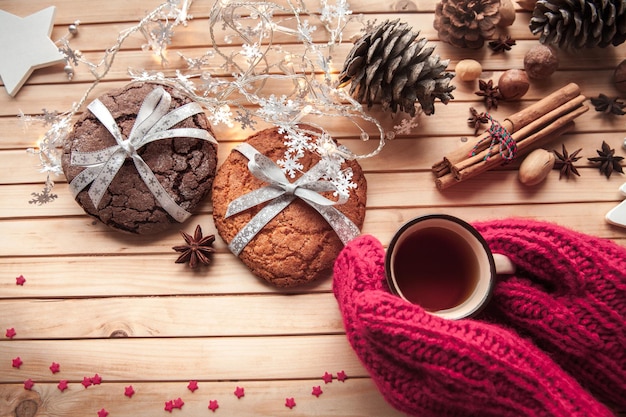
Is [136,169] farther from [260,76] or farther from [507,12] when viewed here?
[507,12]

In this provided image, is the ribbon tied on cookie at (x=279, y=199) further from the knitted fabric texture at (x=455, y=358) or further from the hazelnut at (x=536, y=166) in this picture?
the hazelnut at (x=536, y=166)

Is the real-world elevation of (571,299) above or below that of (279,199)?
below

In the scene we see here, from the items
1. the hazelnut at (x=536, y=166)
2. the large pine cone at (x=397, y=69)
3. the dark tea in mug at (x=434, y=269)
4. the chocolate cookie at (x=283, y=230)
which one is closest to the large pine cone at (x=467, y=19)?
the large pine cone at (x=397, y=69)

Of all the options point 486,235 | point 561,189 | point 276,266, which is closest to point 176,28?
point 276,266

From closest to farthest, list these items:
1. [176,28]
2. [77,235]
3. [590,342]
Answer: [590,342]
[77,235]
[176,28]

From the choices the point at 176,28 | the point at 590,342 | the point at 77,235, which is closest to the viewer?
the point at 590,342

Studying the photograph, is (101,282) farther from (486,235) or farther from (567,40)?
(567,40)

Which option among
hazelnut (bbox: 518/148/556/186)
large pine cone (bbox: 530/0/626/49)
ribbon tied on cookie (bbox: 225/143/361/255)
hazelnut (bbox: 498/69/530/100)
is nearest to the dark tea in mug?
ribbon tied on cookie (bbox: 225/143/361/255)

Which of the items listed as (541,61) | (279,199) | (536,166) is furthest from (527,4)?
(279,199)
